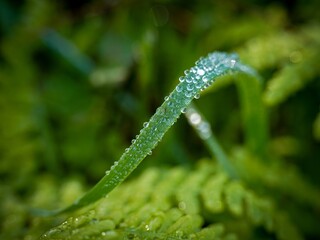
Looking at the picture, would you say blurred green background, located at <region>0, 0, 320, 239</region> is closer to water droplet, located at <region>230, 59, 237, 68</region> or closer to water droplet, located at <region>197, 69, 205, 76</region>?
water droplet, located at <region>230, 59, 237, 68</region>

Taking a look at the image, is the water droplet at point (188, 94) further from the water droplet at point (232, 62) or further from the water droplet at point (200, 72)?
the water droplet at point (232, 62)

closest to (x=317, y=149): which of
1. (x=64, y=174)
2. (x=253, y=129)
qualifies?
(x=253, y=129)

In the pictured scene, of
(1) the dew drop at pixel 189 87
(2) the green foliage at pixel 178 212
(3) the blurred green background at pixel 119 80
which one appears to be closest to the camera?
(2) the green foliage at pixel 178 212

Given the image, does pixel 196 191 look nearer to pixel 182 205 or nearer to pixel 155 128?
pixel 182 205

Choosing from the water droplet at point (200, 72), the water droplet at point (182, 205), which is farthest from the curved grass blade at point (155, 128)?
the water droplet at point (182, 205)

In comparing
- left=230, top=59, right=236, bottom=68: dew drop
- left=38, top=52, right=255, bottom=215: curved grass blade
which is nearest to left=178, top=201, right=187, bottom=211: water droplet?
left=38, top=52, right=255, bottom=215: curved grass blade
